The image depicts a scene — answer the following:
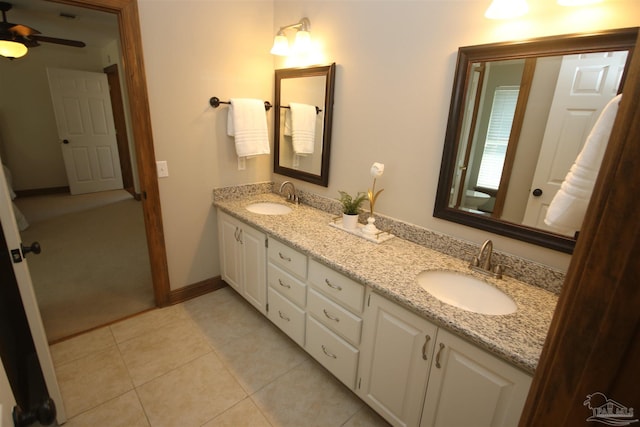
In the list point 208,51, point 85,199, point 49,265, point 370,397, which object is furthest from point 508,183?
point 85,199

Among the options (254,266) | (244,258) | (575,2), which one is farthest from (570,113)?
(244,258)

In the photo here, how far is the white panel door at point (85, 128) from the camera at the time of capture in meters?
4.75

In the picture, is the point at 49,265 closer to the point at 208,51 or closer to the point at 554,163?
the point at 208,51

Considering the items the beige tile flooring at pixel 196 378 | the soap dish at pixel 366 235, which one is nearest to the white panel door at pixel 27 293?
the beige tile flooring at pixel 196 378

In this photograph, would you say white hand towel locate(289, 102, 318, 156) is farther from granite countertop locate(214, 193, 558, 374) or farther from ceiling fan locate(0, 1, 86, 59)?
ceiling fan locate(0, 1, 86, 59)

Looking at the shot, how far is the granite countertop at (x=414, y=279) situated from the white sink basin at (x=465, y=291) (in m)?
0.03

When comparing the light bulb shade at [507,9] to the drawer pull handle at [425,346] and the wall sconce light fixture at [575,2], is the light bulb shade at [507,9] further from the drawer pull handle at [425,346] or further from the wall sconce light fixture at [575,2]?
the drawer pull handle at [425,346]

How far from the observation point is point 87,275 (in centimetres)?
280

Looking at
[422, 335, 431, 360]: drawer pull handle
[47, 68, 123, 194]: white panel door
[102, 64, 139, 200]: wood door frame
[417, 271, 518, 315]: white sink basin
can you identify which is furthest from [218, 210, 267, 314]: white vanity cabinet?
[47, 68, 123, 194]: white panel door

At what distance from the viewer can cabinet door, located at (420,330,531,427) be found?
1.00 m

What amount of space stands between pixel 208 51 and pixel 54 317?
2206 mm

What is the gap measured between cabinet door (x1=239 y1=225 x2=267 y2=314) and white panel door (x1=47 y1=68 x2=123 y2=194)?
14.9 ft

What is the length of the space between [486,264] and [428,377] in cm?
58

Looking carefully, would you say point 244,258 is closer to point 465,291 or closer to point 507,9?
point 465,291
